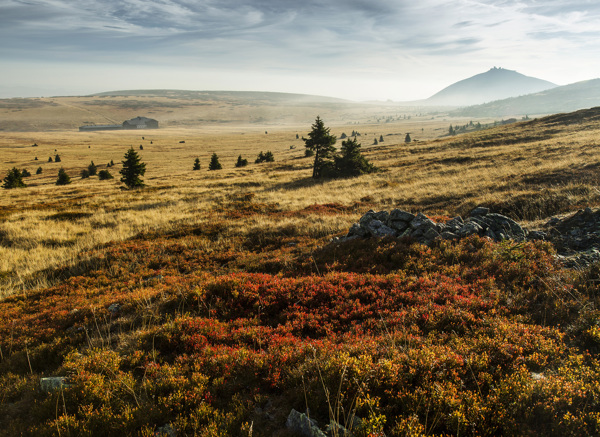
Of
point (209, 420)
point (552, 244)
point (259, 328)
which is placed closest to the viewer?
point (209, 420)

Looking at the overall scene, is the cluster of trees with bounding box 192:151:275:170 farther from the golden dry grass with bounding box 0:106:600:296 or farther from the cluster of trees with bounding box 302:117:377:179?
the cluster of trees with bounding box 302:117:377:179

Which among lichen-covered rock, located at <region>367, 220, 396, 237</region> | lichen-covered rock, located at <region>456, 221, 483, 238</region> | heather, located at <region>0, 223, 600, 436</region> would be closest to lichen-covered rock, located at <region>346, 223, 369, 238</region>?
lichen-covered rock, located at <region>367, 220, 396, 237</region>

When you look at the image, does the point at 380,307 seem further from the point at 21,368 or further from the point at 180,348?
the point at 21,368

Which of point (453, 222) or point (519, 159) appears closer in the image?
point (453, 222)

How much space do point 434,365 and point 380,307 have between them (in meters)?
2.59

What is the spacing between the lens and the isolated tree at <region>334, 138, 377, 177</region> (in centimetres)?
3997

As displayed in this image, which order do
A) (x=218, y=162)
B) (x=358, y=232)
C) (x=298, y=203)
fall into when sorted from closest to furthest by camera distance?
(x=358, y=232), (x=298, y=203), (x=218, y=162)

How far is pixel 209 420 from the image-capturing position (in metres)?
4.04

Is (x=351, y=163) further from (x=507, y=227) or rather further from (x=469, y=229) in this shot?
(x=469, y=229)

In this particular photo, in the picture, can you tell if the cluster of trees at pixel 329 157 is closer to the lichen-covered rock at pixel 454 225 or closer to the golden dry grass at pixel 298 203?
the golden dry grass at pixel 298 203

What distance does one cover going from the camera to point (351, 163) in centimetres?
4019

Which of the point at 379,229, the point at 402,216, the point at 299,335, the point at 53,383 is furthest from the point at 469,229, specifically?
the point at 53,383

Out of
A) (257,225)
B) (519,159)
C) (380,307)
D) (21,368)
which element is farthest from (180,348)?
(519,159)

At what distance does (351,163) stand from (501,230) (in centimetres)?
3029
